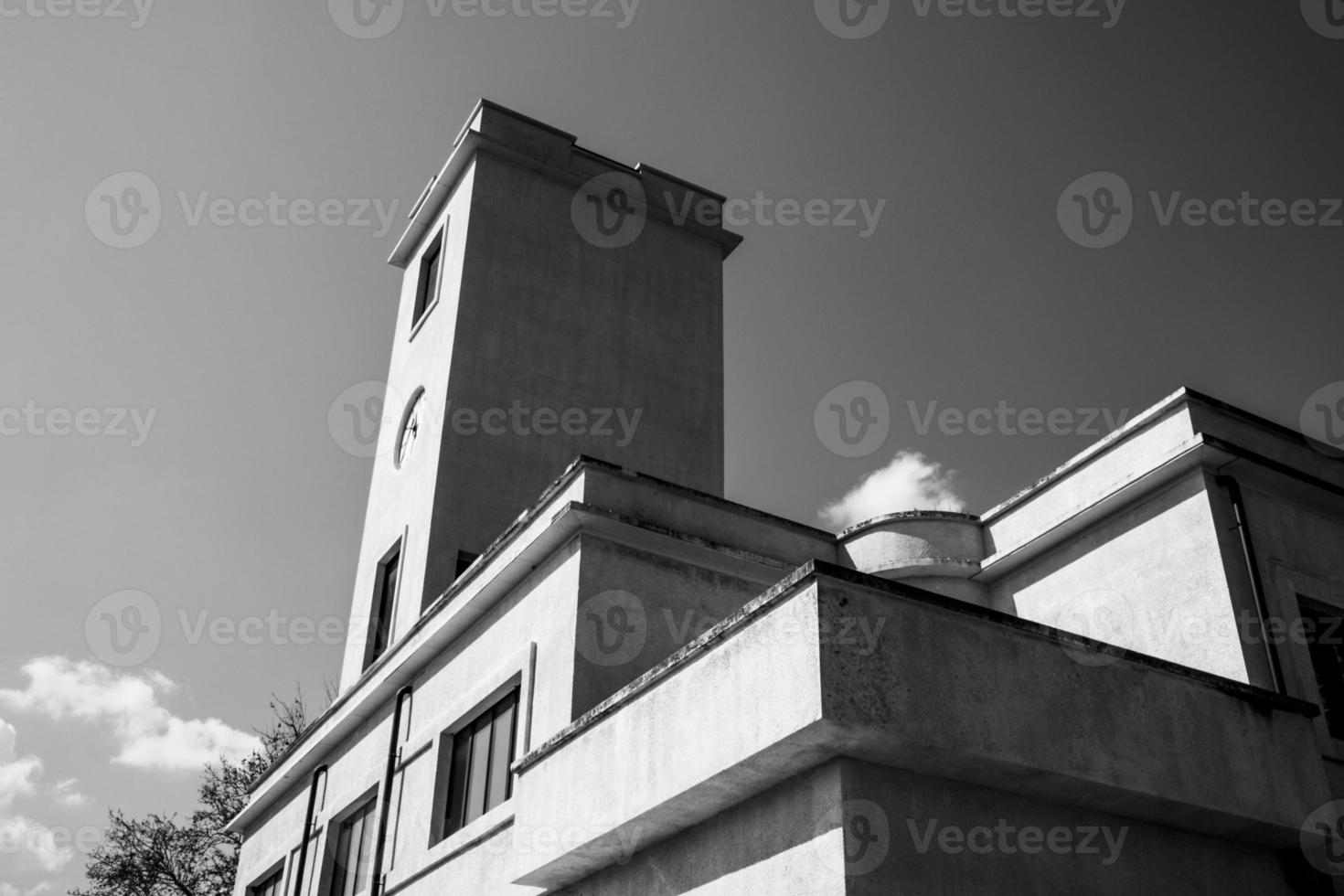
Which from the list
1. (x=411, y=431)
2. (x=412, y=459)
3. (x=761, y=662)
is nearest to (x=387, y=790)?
(x=412, y=459)

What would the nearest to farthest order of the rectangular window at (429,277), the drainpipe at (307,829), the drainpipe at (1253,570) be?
1. the drainpipe at (1253,570)
2. the drainpipe at (307,829)
3. the rectangular window at (429,277)

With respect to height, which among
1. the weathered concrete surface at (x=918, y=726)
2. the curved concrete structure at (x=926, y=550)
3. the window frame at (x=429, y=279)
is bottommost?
the weathered concrete surface at (x=918, y=726)

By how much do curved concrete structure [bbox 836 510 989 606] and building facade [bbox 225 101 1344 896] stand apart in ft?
0.12

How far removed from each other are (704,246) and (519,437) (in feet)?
23.2

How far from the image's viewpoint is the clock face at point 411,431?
21.2 metres

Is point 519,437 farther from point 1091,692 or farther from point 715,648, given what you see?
point 1091,692

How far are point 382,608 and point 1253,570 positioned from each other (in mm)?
14170

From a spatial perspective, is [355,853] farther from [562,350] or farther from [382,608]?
[562,350]

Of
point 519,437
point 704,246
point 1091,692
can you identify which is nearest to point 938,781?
point 1091,692

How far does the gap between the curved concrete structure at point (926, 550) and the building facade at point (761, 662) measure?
37 mm

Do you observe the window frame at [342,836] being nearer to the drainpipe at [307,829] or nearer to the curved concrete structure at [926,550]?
the drainpipe at [307,829]

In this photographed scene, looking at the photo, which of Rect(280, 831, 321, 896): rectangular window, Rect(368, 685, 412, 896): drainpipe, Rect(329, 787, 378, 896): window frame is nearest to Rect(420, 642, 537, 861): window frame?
Rect(368, 685, 412, 896): drainpipe

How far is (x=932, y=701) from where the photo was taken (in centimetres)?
878

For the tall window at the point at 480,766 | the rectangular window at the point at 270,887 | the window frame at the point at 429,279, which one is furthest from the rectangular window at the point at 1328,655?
the window frame at the point at 429,279
